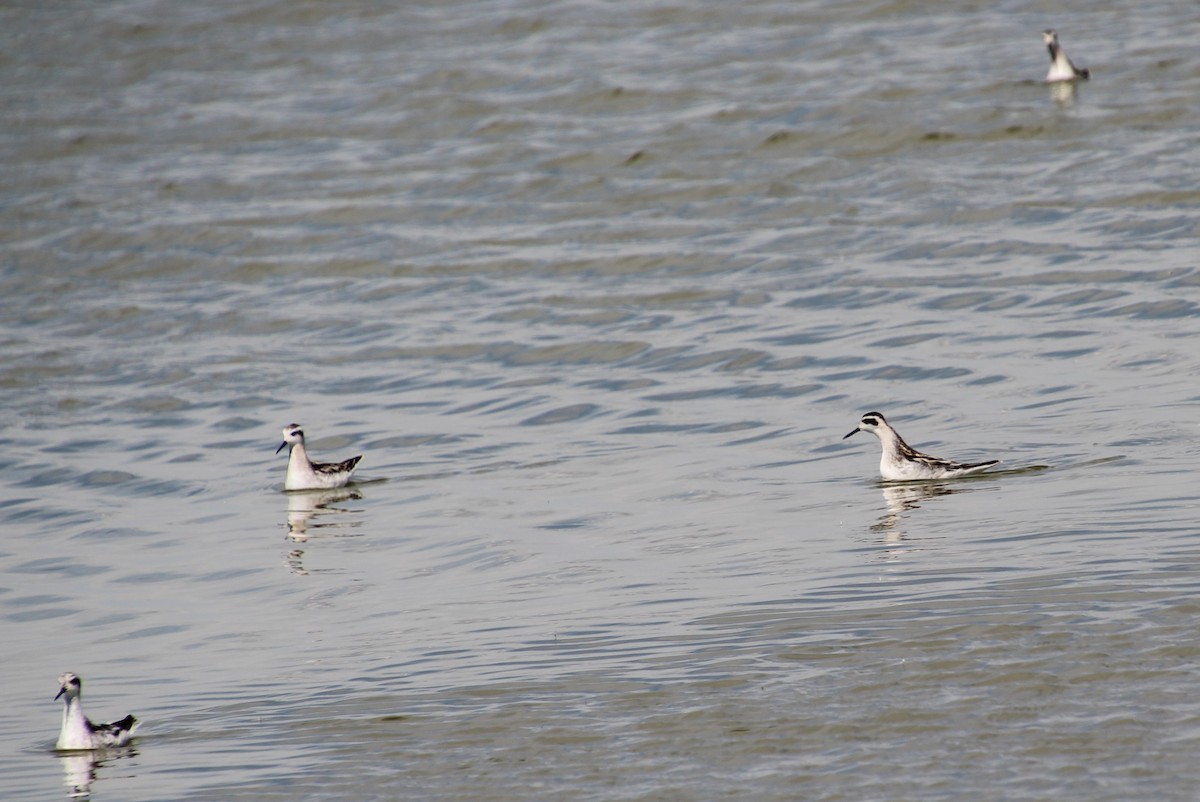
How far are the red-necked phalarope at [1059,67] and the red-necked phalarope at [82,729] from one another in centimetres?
2405

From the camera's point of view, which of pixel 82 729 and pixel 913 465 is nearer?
pixel 82 729

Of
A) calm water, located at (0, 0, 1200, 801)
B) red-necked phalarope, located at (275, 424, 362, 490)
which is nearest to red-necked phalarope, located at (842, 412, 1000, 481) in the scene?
calm water, located at (0, 0, 1200, 801)

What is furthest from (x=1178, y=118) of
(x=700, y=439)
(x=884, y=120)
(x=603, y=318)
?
(x=700, y=439)

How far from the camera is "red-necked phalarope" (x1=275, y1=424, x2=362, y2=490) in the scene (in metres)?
16.5

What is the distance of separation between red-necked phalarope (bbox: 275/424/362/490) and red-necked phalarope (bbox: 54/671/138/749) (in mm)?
6551

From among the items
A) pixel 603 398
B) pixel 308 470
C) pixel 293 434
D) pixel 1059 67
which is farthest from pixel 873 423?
pixel 1059 67

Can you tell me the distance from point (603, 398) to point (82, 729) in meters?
9.99

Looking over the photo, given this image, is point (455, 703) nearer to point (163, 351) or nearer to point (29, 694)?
point (29, 694)

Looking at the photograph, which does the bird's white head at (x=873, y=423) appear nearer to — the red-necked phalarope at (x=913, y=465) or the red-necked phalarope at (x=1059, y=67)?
the red-necked phalarope at (x=913, y=465)

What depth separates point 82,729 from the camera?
376 inches

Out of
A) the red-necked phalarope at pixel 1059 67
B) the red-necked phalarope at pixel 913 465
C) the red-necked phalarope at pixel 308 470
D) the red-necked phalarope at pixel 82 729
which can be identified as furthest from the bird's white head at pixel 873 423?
the red-necked phalarope at pixel 1059 67

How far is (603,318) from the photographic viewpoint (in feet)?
73.9

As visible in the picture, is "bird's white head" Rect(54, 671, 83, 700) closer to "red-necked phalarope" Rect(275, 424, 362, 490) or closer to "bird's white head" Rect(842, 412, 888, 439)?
"red-necked phalarope" Rect(275, 424, 362, 490)

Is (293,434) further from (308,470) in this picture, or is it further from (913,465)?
(913,465)
